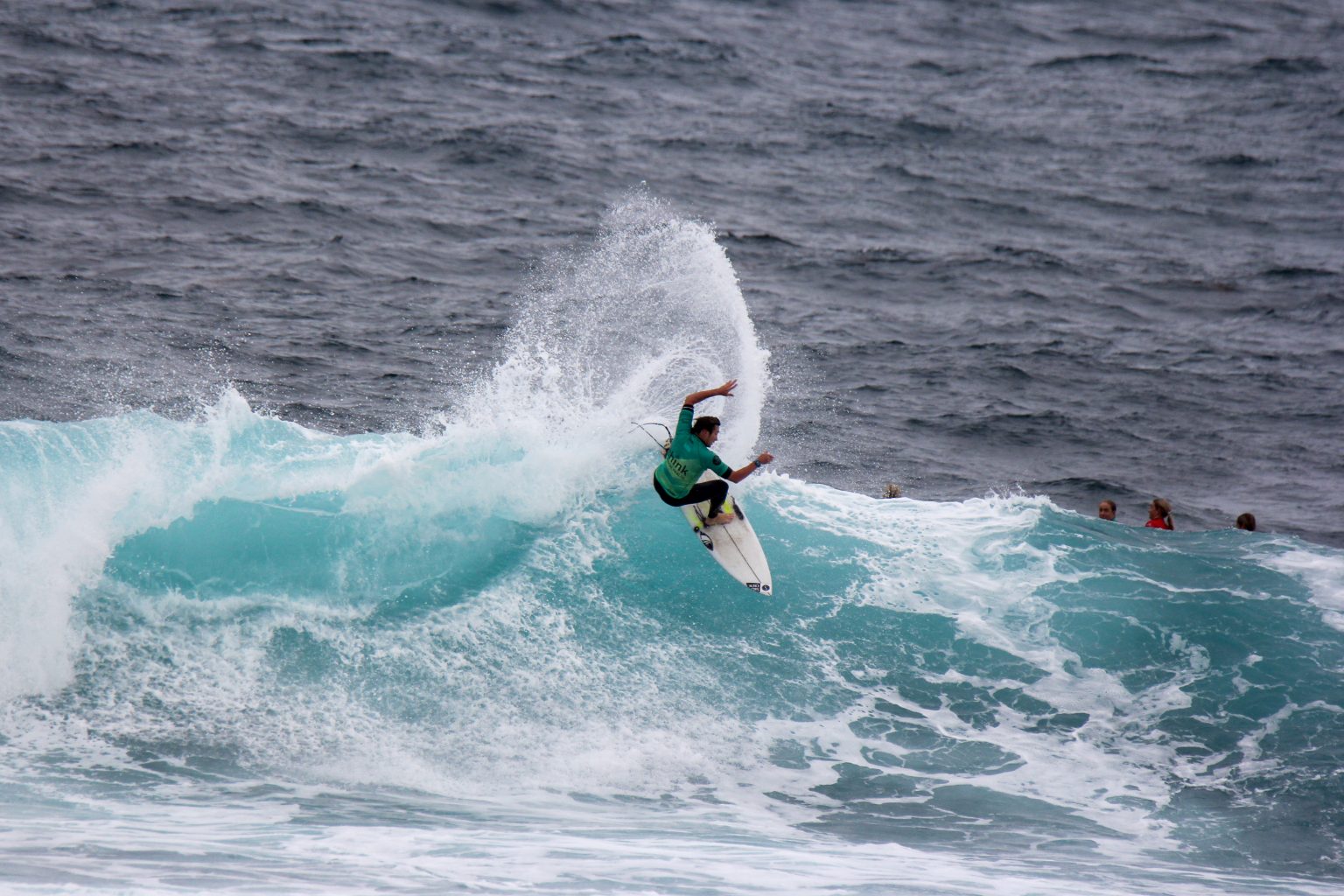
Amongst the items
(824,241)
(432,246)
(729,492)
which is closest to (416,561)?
(729,492)

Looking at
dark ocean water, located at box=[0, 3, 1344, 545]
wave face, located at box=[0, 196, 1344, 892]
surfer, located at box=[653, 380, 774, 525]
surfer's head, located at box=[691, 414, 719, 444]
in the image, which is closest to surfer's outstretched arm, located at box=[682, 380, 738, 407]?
surfer, located at box=[653, 380, 774, 525]

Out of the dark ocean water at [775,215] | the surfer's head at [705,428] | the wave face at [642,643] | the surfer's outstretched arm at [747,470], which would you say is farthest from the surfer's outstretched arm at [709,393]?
the dark ocean water at [775,215]

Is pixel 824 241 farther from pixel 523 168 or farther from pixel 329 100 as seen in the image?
pixel 329 100

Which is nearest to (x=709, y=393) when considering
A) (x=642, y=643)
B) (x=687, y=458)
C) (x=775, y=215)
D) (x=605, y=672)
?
(x=687, y=458)

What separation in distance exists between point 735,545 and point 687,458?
4.60ft

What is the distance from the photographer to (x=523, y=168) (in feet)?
81.0

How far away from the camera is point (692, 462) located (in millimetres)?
11641

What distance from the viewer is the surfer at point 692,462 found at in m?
11.5

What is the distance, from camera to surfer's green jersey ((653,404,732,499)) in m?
11.6

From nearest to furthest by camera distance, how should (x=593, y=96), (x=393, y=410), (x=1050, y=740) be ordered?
(x=1050, y=740) → (x=393, y=410) → (x=593, y=96)

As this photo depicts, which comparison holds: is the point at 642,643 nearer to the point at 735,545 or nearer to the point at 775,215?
the point at 735,545

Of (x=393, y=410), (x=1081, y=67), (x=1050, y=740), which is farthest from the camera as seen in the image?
(x=1081, y=67)

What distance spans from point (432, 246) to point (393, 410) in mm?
6025

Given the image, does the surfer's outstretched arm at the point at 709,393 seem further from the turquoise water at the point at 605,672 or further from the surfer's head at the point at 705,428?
the turquoise water at the point at 605,672
